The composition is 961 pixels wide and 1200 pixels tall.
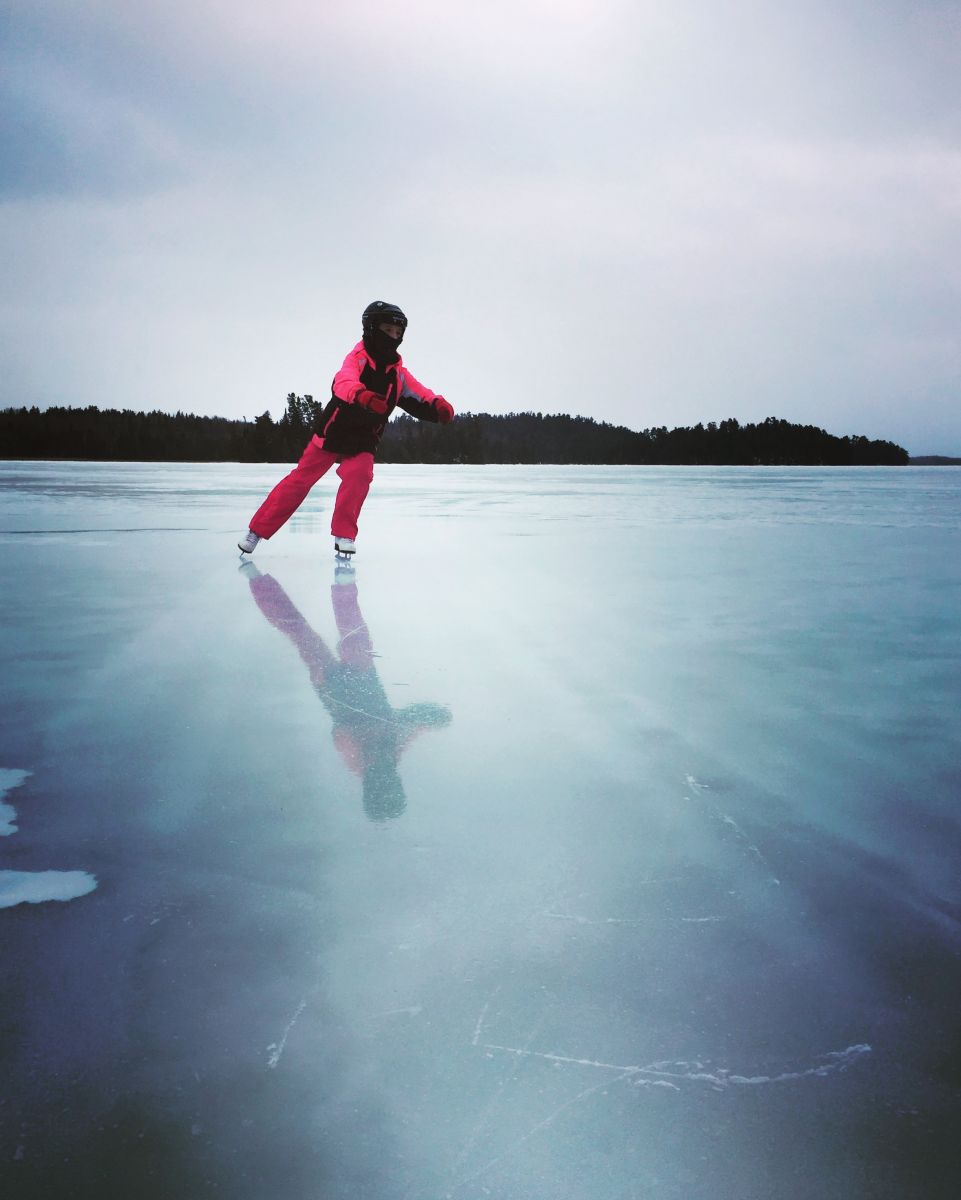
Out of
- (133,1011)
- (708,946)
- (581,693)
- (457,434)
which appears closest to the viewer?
Result: (133,1011)

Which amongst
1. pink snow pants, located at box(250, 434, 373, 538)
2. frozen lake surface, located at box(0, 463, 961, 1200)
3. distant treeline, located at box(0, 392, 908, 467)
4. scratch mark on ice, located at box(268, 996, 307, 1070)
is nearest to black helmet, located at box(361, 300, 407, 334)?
pink snow pants, located at box(250, 434, 373, 538)

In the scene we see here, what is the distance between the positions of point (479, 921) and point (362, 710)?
1.26 meters

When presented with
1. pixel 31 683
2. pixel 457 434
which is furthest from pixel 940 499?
pixel 457 434

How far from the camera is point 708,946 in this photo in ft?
4.42

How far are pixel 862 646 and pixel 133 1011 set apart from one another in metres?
3.08

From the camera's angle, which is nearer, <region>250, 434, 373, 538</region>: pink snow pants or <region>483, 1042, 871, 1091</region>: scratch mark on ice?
<region>483, 1042, 871, 1091</region>: scratch mark on ice

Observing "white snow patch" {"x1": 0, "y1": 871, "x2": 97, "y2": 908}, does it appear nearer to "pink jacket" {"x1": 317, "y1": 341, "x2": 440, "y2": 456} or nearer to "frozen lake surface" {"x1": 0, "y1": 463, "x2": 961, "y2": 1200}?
"frozen lake surface" {"x1": 0, "y1": 463, "x2": 961, "y2": 1200}

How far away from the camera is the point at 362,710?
2.61 meters

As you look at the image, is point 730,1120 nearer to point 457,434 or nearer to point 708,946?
point 708,946

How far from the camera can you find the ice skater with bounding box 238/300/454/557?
6.01 meters

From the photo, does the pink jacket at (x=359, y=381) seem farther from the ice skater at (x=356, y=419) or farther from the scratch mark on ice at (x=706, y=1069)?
the scratch mark on ice at (x=706, y=1069)

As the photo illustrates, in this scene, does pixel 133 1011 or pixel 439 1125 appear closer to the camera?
pixel 439 1125

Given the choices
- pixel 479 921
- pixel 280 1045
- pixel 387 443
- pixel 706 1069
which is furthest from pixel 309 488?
pixel 387 443

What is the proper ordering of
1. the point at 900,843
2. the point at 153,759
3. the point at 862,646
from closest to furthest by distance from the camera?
the point at 900,843, the point at 153,759, the point at 862,646
